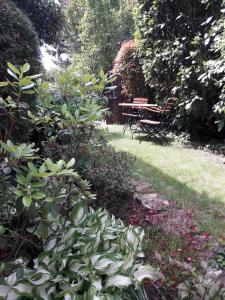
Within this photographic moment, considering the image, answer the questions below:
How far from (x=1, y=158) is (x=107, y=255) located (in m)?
0.72

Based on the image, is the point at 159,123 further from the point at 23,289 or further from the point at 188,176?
the point at 23,289

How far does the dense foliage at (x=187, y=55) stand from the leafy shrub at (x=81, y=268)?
466 centimetres

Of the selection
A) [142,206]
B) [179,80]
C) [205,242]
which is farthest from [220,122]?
[205,242]

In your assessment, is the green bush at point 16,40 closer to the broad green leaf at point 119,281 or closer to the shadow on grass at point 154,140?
the broad green leaf at point 119,281

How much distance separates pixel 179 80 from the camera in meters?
7.20

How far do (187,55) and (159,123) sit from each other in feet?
5.27

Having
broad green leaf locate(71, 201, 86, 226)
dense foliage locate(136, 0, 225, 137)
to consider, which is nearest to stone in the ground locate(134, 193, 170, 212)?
broad green leaf locate(71, 201, 86, 226)

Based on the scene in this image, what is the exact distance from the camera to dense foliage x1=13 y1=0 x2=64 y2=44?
7281mm

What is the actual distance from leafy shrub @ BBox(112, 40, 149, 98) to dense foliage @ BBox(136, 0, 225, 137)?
1217 millimetres

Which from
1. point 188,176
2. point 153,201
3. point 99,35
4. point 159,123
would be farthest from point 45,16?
point 99,35

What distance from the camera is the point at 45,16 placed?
7.53 metres

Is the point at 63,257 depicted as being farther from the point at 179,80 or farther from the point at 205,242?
the point at 179,80

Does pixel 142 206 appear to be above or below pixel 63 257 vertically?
below

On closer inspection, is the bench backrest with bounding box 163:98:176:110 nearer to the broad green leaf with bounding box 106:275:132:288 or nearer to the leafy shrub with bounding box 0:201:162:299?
the leafy shrub with bounding box 0:201:162:299
